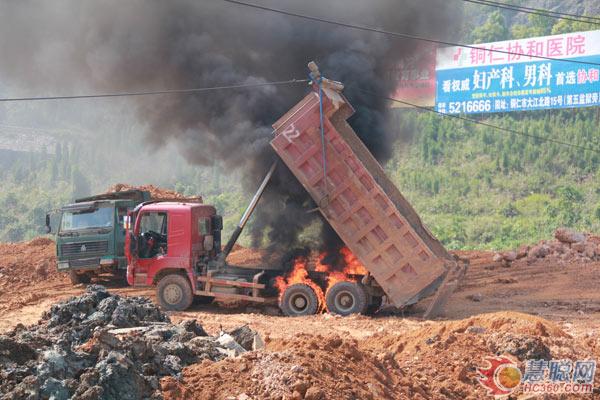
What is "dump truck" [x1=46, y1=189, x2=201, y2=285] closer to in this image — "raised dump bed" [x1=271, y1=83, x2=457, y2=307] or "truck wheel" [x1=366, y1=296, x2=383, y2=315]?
"raised dump bed" [x1=271, y1=83, x2=457, y2=307]

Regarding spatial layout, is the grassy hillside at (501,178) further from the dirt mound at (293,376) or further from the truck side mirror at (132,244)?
the dirt mound at (293,376)

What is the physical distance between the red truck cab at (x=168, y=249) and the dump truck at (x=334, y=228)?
0.7 inches

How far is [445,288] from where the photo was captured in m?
12.9

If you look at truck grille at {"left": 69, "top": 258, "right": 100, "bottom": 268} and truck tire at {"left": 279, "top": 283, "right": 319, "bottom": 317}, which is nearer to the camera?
truck tire at {"left": 279, "top": 283, "right": 319, "bottom": 317}

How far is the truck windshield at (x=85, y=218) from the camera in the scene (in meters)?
17.5

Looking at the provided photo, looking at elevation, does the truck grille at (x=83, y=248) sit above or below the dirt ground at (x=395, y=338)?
above

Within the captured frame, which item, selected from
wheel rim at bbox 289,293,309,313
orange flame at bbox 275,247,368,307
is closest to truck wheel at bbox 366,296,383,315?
orange flame at bbox 275,247,368,307

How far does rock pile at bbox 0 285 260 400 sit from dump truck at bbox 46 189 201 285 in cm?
728

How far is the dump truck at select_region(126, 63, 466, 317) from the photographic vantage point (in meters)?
12.7

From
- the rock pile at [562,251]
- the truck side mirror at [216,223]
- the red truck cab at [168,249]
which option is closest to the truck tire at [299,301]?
the red truck cab at [168,249]

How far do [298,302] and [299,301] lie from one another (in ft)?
0.09

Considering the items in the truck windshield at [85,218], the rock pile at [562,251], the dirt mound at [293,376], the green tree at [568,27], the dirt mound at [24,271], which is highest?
the green tree at [568,27]

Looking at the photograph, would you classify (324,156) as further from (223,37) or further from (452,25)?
(452,25)

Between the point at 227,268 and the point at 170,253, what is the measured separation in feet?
3.54
